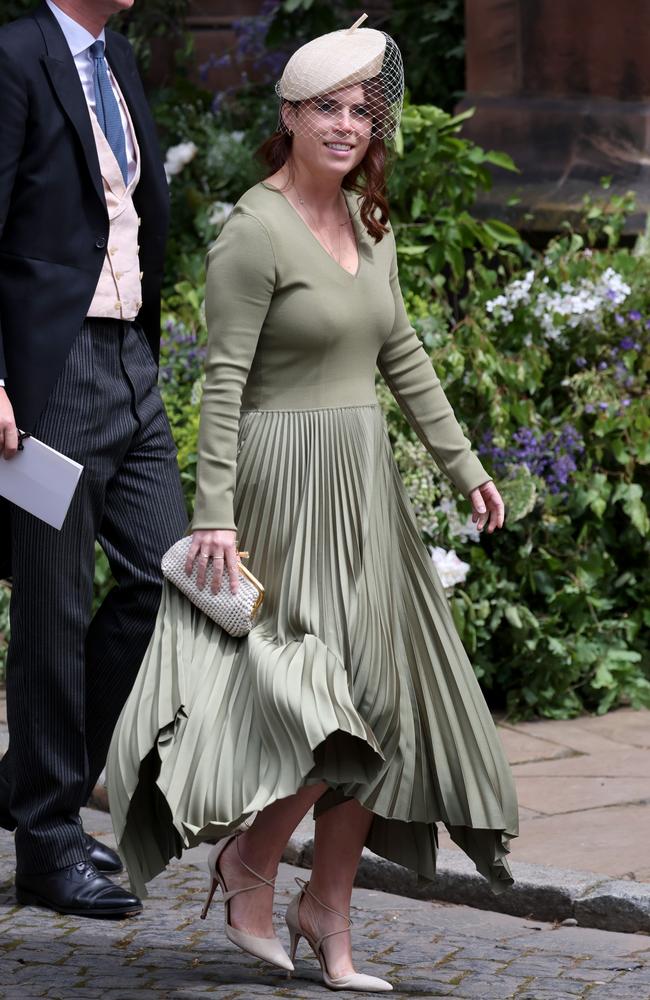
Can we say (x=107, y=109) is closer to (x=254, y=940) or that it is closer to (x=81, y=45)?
(x=81, y=45)

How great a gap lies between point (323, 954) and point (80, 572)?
104 centimetres

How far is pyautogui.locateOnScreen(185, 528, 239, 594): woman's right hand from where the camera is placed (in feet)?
11.5

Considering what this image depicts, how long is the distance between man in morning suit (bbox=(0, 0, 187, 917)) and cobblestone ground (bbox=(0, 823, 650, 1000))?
0.13 m

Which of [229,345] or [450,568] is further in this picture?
[450,568]

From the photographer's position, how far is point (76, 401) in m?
4.10

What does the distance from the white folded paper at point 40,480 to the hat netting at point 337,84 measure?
0.85 metres

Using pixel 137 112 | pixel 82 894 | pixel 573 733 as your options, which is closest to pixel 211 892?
pixel 82 894

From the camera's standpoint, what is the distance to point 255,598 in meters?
3.51

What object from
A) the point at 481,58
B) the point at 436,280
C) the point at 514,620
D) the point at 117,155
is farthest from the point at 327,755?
the point at 481,58

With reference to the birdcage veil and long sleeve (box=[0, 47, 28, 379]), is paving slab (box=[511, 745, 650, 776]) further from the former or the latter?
the birdcage veil

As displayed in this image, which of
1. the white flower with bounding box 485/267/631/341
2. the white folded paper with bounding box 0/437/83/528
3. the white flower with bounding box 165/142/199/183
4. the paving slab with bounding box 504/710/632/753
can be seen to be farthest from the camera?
the white flower with bounding box 165/142/199/183

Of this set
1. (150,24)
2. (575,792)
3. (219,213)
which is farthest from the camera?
(150,24)

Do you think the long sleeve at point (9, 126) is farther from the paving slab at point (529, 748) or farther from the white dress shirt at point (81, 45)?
the paving slab at point (529, 748)

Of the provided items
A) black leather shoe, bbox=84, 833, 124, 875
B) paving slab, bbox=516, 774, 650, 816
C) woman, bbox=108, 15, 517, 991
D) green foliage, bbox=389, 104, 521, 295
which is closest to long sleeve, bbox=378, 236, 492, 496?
woman, bbox=108, 15, 517, 991
